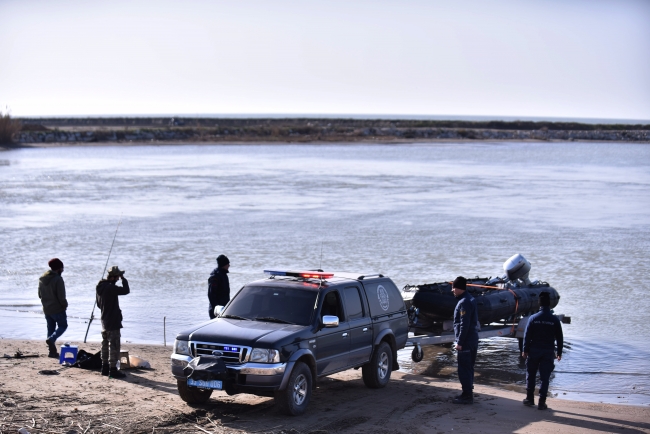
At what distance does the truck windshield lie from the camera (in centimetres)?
1051

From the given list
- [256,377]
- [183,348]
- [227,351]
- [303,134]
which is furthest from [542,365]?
[303,134]

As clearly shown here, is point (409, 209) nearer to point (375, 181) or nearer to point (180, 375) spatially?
point (375, 181)

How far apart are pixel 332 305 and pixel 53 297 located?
169 inches

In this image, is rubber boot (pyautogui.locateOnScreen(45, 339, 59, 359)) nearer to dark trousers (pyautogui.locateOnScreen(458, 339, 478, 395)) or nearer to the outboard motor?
dark trousers (pyautogui.locateOnScreen(458, 339, 478, 395))

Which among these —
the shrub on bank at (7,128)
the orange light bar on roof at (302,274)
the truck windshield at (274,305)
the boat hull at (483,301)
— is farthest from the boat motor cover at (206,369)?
the shrub on bank at (7,128)

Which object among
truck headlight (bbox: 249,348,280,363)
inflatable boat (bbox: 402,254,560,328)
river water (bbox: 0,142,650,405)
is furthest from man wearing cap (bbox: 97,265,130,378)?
inflatable boat (bbox: 402,254,560,328)

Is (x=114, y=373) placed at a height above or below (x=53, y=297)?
below

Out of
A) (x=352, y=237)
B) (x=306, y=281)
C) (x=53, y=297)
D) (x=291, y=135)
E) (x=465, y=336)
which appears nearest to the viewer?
(x=465, y=336)

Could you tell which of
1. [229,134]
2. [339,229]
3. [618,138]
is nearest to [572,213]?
[339,229]

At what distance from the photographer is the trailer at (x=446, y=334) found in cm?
1345

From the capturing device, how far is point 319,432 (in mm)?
9156

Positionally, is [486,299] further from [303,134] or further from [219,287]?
[303,134]

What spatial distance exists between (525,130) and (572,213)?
99.7 metres

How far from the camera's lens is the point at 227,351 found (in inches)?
385
